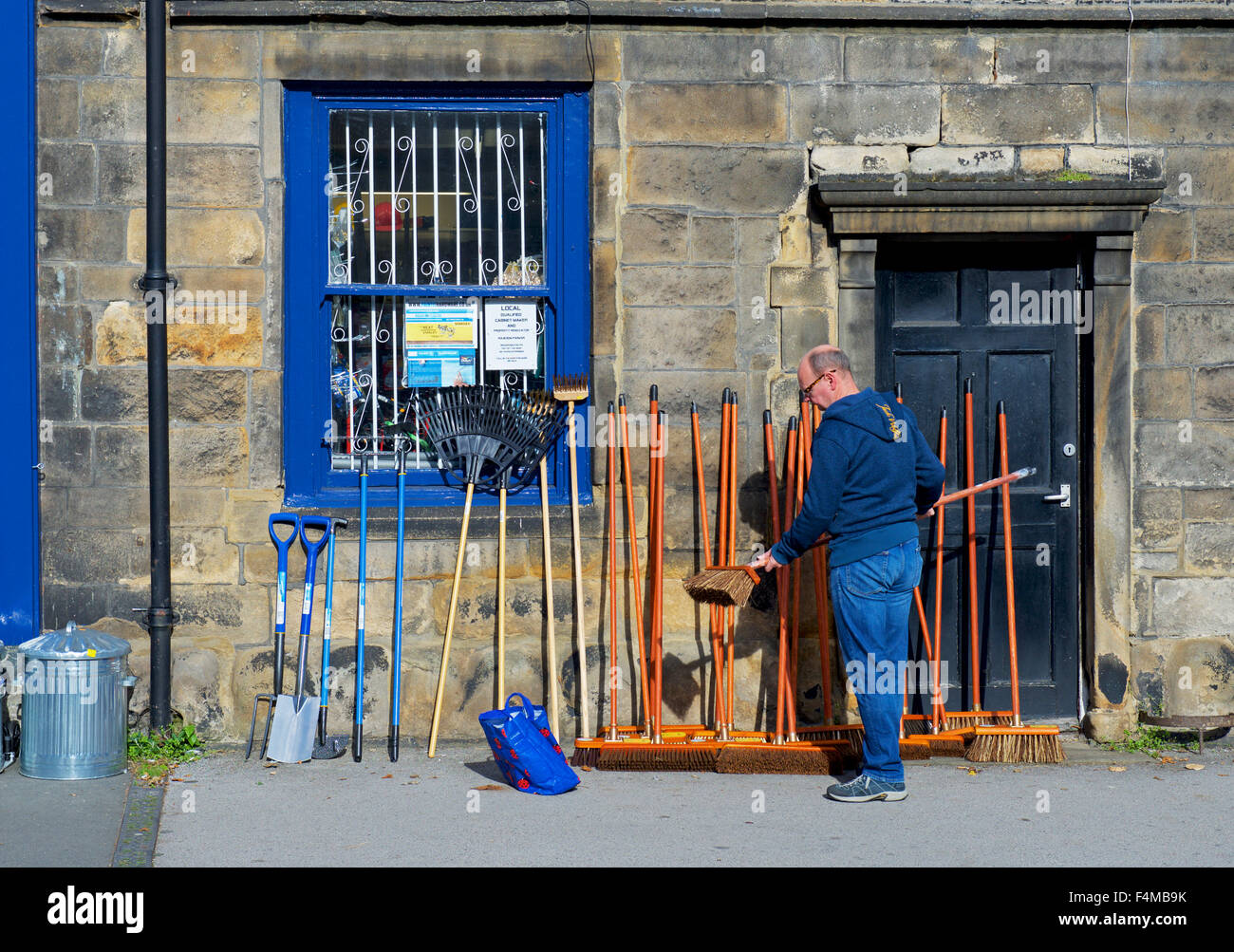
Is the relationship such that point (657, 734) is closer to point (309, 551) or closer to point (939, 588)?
point (939, 588)

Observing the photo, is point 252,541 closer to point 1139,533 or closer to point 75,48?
point 75,48

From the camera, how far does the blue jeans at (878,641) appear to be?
5.43 m

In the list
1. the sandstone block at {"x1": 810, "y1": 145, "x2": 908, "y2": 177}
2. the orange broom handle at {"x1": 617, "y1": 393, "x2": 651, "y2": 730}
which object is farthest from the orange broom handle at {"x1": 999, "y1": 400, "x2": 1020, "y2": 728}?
the orange broom handle at {"x1": 617, "y1": 393, "x2": 651, "y2": 730}

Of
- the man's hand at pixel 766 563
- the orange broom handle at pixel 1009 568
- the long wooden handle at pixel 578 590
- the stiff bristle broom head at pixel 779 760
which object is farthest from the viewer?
the orange broom handle at pixel 1009 568

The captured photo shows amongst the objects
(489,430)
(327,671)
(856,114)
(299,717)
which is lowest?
(299,717)

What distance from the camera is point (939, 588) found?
20.9 ft

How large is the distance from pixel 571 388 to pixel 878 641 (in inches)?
72.8

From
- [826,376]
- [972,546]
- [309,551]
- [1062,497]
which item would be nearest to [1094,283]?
[1062,497]

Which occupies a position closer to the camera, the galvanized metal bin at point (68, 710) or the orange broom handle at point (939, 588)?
the galvanized metal bin at point (68, 710)

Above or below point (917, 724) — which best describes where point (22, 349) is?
above

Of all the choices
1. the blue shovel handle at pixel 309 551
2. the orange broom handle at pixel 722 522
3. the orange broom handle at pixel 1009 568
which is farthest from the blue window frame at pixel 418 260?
the orange broom handle at pixel 1009 568

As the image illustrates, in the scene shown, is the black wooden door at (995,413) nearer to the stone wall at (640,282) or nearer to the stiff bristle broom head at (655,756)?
the stone wall at (640,282)

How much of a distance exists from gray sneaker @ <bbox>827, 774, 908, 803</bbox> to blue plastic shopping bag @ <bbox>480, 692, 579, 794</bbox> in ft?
3.61

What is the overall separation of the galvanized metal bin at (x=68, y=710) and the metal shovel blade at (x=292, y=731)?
663 mm
